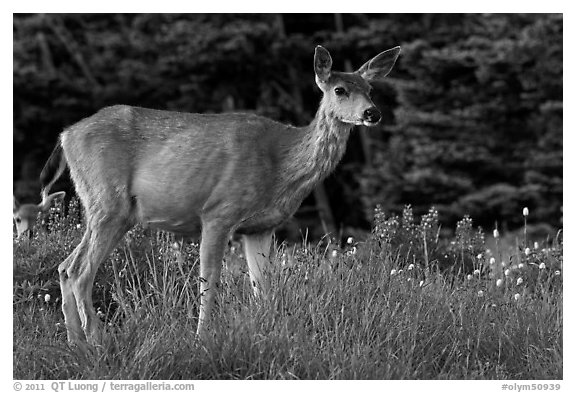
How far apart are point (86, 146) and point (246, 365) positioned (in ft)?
6.99

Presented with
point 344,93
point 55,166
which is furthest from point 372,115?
point 55,166

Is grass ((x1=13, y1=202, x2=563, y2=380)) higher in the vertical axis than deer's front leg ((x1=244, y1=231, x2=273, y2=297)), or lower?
lower

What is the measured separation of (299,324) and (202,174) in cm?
136

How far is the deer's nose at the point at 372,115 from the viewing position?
270 inches

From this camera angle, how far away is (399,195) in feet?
66.2

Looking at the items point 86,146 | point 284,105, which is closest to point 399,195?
point 284,105

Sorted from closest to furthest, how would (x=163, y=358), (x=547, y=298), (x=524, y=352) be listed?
(x=163, y=358), (x=524, y=352), (x=547, y=298)

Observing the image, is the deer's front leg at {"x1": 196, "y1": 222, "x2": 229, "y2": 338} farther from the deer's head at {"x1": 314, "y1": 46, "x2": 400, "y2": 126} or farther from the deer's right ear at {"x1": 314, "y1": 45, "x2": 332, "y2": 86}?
the deer's right ear at {"x1": 314, "y1": 45, "x2": 332, "y2": 86}

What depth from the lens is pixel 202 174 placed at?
7.15m

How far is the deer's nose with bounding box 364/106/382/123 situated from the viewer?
687 cm

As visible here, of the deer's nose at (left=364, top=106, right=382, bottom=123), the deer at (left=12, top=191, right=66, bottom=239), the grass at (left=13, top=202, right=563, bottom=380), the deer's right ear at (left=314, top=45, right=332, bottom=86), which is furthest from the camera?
the deer at (left=12, top=191, right=66, bottom=239)

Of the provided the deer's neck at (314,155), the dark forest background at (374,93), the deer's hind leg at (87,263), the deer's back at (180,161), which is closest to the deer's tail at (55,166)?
the deer's back at (180,161)

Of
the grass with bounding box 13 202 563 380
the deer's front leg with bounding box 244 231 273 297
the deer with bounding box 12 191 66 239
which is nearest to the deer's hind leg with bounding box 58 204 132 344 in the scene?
the grass with bounding box 13 202 563 380
